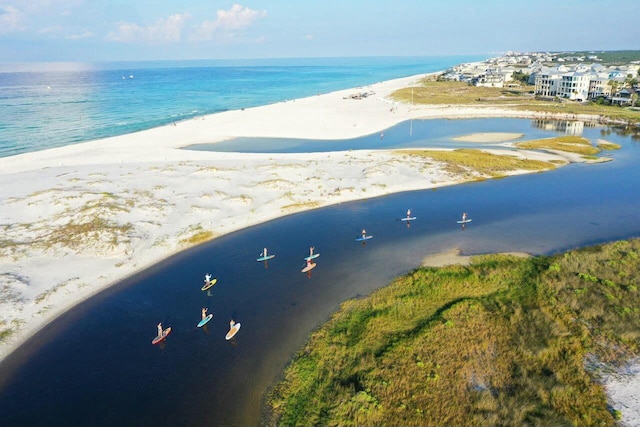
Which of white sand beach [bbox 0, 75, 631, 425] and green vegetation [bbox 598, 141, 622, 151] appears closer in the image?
white sand beach [bbox 0, 75, 631, 425]

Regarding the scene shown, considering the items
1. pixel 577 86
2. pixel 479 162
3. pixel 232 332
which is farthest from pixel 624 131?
pixel 232 332

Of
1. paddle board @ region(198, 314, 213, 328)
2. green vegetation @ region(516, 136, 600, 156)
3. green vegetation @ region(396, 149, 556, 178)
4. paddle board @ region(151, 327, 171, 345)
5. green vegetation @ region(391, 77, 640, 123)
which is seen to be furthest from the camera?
green vegetation @ region(391, 77, 640, 123)

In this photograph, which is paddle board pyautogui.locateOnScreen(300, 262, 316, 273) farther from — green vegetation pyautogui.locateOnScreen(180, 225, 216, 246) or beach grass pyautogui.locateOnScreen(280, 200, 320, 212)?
beach grass pyautogui.locateOnScreen(280, 200, 320, 212)

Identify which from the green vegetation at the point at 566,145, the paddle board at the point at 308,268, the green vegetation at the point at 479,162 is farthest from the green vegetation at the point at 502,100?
the paddle board at the point at 308,268

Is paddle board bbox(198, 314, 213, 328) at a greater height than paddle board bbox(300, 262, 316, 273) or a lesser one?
lesser

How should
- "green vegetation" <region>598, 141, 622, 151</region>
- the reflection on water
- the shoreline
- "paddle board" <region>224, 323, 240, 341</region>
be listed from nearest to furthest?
1. "paddle board" <region>224, 323, 240, 341</region>
2. the shoreline
3. "green vegetation" <region>598, 141, 622, 151</region>
4. the reflection on water

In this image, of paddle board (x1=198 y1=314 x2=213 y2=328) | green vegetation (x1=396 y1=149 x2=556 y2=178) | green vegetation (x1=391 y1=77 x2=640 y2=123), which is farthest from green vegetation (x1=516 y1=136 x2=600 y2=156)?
paddle board (x1=198 y1=314 x2=213 y2=328)

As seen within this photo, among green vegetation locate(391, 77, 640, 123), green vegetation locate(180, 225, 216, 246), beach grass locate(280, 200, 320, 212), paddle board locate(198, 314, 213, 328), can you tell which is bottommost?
paddle board locate(198, 314, 213, 328)

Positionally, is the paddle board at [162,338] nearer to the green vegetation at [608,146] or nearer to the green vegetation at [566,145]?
the green vegetation at [566,145]

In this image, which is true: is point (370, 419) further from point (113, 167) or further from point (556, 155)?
point (556, 155)
